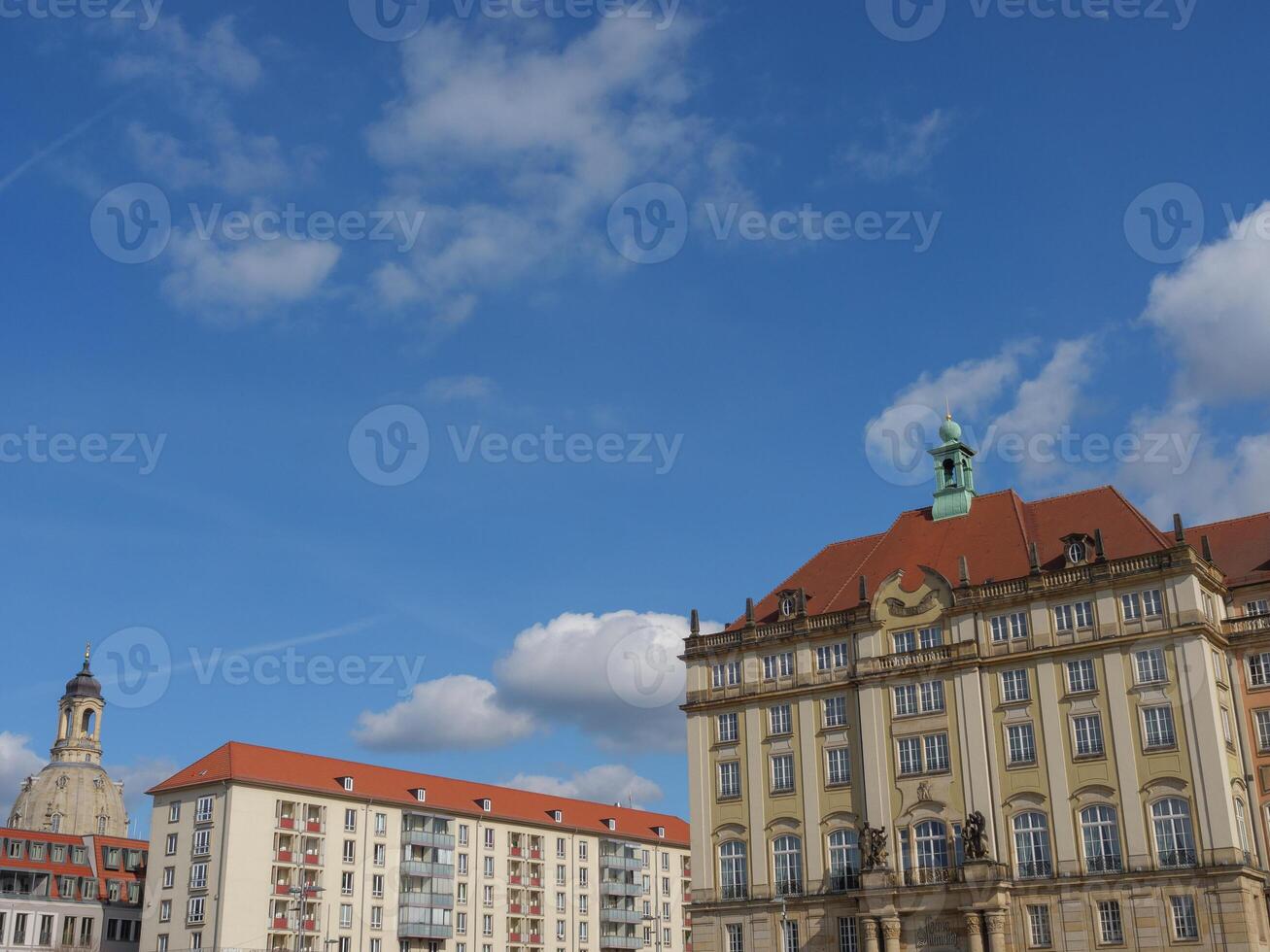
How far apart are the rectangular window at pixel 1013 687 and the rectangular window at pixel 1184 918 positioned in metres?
12.3

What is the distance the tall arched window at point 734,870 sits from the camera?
77.0m

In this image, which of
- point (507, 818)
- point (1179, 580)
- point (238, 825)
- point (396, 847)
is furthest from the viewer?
point (507, 818)

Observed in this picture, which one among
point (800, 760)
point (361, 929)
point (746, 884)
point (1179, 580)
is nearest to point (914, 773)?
point (800, 760)

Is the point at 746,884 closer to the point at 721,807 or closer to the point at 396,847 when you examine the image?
the point at 721,807

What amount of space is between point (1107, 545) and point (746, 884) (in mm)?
27971

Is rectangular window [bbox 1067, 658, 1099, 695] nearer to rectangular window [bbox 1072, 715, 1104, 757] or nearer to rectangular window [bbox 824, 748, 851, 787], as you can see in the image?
rectangular window [bbox 1072, 715, 1104, 757]

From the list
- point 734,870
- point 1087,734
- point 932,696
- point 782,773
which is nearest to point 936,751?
point 932,696

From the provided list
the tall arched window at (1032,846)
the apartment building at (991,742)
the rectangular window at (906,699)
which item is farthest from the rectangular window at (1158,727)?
the rectangular window at (906,699)

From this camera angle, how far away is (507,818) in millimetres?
121312

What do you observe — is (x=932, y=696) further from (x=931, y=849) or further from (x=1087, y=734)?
(x=1087, y=734)

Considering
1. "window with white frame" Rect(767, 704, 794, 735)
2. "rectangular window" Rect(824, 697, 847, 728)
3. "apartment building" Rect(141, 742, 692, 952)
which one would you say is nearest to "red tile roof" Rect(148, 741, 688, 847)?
"apartment building" Rect(141, 742, 692, 952)

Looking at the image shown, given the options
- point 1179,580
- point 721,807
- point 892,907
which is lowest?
point 892,907

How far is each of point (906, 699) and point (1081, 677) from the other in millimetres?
9888

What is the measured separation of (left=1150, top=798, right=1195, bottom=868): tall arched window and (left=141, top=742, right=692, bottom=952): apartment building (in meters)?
51.6
